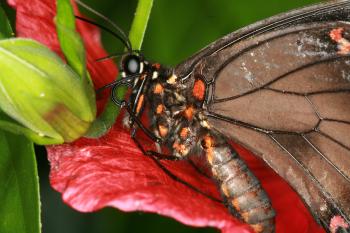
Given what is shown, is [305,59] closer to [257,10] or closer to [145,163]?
[145,163]

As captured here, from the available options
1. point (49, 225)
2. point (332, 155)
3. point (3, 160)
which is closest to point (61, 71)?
point (3, 160)

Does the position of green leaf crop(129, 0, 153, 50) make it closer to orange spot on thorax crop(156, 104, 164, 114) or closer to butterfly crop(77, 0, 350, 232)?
butterfly crop(77, 0, 350, 232)

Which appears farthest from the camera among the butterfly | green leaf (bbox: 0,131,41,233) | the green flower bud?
the butterfly

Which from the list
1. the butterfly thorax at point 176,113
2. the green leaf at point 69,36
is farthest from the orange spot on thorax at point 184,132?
the green leaf at point 69,36

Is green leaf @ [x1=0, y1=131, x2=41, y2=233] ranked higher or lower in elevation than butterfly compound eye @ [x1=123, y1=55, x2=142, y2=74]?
lower

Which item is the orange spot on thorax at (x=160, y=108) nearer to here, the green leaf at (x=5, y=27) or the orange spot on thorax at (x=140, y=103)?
the orange spot on thorax at (x=140, y=103)

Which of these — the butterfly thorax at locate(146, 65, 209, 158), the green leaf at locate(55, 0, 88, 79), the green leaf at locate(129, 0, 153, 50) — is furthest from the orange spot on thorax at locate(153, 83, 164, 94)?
the green leaf at locate(55, 0, 88, 79)
